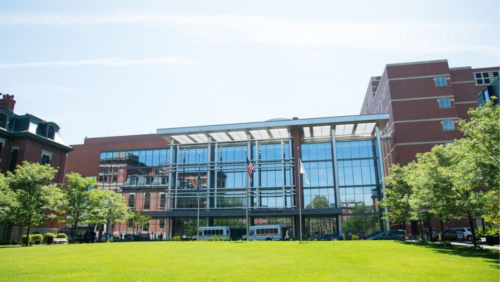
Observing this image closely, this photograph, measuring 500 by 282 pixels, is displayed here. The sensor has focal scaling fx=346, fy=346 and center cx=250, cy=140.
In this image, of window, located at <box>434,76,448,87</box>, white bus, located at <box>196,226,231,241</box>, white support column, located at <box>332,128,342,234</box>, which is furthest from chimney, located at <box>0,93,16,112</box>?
window, located at <box>434,76,448,87</box>

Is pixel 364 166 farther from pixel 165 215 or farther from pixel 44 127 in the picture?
pixel 44 127

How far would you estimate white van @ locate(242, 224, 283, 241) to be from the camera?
47.4 meters

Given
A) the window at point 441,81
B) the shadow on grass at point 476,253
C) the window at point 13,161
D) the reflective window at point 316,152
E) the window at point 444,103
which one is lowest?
the shadow on grass at point 476,253

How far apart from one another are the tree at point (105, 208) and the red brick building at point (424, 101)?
4384 cm

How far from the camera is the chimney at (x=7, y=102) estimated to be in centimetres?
4550

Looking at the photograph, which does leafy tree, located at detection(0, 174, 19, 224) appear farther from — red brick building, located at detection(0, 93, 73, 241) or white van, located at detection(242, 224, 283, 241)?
white van, located at detection(242, 224, 283, 241)

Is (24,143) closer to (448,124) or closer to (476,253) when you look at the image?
(476,253)

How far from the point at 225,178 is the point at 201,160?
5910 mm

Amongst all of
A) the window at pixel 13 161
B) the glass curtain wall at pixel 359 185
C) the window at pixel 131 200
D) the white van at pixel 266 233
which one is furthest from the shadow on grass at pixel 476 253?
the window at pixel 131 200

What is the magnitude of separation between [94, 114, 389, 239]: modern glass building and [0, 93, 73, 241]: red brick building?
18.0 metres

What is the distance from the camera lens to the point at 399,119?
188ft

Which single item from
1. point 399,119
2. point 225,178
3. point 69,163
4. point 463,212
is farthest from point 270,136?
point 69,163

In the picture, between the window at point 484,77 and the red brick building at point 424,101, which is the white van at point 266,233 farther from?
the window at point 484,77

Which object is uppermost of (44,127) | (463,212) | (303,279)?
(44,127)
